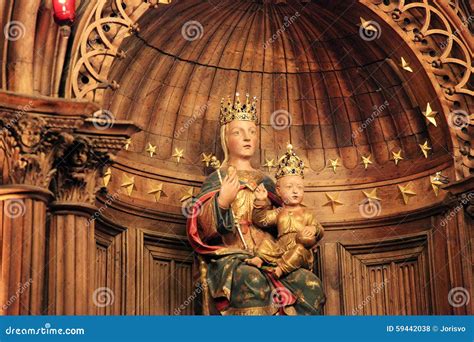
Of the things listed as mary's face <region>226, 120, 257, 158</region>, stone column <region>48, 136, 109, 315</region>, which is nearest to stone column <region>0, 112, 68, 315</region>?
stone column <region>48, 136, 109, 315</region>

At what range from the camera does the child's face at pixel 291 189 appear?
1870 centimetres

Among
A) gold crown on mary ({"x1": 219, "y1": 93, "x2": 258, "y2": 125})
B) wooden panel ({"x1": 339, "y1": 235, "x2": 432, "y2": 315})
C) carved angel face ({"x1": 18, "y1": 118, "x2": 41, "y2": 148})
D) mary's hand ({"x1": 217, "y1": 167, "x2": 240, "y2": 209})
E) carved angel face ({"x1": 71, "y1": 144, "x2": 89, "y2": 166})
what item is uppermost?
gold crown on mary ({"x1": 219, "y1": 93, "x2": 258, "y2": 125})

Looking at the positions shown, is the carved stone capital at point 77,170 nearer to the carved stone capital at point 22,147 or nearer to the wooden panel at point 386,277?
the carved stone capital at point 22,147

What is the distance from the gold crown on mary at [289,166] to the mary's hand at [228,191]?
637 mm

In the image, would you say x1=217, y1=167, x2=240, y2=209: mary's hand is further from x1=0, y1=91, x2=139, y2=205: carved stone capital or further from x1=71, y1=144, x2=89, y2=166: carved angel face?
x1=71, y1=144, x2=89, y2=166: carved angel face

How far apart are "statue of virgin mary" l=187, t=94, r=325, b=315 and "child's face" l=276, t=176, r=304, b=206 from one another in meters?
0.23

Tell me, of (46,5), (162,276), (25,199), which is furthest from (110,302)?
(46,5)

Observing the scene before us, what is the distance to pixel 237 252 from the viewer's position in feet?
59.8

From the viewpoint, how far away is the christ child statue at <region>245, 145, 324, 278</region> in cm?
1836

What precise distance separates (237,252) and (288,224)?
2.31ft

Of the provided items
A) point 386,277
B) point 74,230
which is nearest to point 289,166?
point 386,277

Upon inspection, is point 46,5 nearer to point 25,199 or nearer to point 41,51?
point 41,51

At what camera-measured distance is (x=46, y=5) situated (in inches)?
703

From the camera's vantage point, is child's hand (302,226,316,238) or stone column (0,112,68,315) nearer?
stone column (0,112,68,315)
